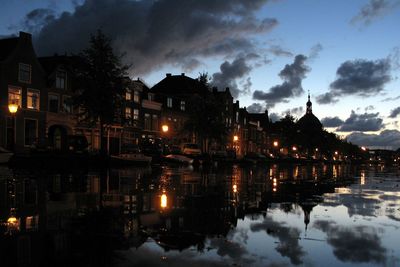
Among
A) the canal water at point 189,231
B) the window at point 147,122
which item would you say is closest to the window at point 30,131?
the window at point 147,122

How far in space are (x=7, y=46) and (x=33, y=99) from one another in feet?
20.1

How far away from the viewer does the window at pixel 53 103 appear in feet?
171

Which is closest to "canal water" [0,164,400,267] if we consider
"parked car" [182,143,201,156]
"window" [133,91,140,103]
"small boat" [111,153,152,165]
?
"small boat" [111,153,152,165]

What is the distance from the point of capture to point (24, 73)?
4878cm

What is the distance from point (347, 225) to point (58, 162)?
28.1 metres

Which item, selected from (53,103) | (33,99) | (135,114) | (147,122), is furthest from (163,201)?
(147,122)

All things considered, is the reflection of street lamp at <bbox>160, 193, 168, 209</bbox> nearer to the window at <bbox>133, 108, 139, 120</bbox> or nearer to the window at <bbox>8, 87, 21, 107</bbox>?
the window at <bbox>8, 87, 21, 107</bbox>

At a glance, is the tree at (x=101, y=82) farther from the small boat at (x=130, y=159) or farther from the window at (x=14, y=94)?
the window at (x=14, y=94)

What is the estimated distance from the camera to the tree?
137ft

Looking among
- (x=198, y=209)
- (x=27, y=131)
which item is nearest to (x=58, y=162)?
(x=27, y=131)

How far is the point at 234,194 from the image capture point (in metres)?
17.7

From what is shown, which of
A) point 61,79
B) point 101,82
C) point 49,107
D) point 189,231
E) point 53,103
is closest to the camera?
point 189,231

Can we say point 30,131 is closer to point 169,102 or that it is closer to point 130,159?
point 130,159

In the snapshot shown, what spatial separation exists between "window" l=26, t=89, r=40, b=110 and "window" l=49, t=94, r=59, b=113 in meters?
1.95
